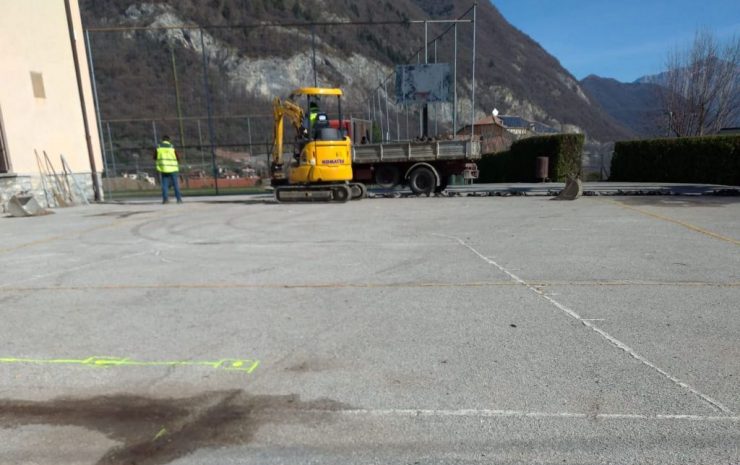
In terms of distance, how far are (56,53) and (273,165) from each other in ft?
28.1

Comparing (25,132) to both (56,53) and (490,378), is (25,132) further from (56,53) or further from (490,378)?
(490,378)

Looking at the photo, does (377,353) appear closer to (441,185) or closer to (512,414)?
(512,414)

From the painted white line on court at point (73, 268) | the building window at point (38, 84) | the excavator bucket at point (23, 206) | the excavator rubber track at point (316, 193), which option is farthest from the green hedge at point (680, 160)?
the building window at point (38, 84)

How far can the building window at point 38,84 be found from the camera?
14719mm

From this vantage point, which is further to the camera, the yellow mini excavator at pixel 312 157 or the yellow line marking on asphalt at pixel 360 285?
the yellow mini excavator at pixel 312 157

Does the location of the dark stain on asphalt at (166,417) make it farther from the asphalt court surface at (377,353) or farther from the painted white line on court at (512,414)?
the painted white line on court at (512,414)

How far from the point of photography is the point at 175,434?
2.69 metres

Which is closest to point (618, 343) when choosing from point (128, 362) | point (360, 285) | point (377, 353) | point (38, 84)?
point (377, 353)

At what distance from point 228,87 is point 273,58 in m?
17.0

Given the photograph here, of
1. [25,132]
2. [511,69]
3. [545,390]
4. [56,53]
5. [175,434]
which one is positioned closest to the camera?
[175,434]

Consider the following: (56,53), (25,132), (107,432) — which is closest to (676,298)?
(107,432)

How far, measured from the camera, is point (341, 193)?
1447cm

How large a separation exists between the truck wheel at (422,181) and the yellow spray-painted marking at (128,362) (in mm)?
12576

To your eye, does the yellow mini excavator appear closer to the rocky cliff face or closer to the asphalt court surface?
the rocky cliff face
